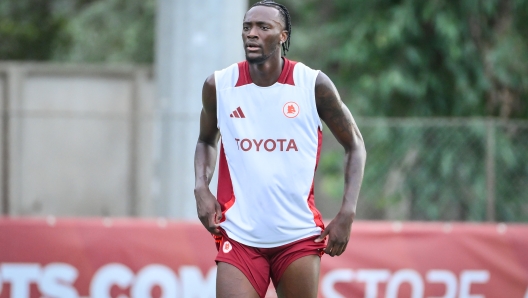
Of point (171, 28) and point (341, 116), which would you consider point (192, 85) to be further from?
point (341, 116)

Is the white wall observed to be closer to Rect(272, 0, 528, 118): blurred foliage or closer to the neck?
Rect(272, 0, 528, 118): blurred foliage

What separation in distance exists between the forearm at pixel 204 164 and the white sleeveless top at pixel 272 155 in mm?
179

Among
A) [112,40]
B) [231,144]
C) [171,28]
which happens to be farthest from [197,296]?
[112,40]

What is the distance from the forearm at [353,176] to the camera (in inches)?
167

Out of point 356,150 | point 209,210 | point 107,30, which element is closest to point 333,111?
point 356,150

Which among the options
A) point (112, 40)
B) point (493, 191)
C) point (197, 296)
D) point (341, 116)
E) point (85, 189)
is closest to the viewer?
point (341, 116)

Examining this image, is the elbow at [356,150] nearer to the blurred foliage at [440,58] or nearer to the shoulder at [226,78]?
the shoulder at [226,78]

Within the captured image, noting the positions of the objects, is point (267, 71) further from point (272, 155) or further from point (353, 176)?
point (353, 176)

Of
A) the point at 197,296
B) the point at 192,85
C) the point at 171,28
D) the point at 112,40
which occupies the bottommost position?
the point at 197,296

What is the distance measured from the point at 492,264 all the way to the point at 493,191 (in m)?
1.37

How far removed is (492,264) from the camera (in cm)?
748

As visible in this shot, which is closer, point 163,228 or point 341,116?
point 341,116

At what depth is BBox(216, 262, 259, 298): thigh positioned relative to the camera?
4164 millimetres

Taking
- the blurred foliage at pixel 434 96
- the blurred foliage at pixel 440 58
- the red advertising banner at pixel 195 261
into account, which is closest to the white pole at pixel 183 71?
the red advertising banner at pixel 195 261
